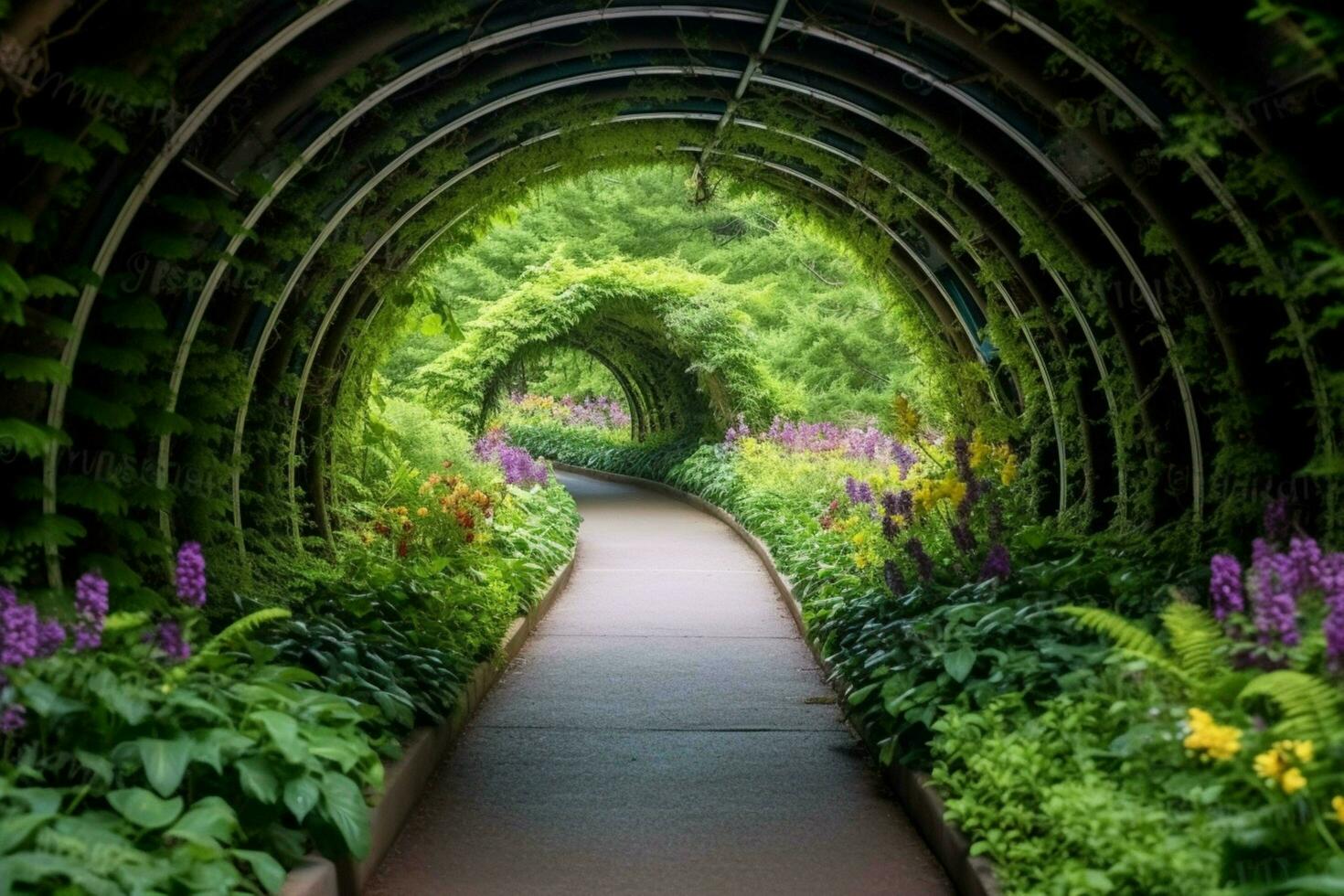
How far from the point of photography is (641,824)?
5.04 metres

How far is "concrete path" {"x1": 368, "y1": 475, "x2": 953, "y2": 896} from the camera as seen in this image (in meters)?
4.55

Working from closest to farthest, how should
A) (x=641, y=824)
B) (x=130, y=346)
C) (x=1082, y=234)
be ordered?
(x=641, y=824)
(x=130, y=346)
(x=1082, y=234)

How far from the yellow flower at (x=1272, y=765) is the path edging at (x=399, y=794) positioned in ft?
8.37

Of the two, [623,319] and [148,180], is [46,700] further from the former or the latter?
[623,319]

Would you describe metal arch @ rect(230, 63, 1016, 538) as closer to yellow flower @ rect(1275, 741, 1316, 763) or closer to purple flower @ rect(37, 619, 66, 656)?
purple flower @ rect(37, 619, 66, 656)

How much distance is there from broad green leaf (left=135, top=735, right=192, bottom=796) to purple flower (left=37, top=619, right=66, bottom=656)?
349mm

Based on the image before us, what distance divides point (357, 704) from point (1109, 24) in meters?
3.91

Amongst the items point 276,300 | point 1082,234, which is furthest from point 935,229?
point 276,300

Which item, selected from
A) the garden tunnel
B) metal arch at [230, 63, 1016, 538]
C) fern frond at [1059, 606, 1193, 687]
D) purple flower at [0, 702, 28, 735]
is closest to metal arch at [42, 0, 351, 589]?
the garden tunnel

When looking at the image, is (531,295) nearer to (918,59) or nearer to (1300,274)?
(918,59)

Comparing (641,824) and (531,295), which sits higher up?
(531,295)

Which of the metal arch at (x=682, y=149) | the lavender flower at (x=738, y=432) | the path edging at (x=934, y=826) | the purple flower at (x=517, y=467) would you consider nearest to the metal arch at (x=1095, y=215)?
the metal arch at (x=682, y=149)

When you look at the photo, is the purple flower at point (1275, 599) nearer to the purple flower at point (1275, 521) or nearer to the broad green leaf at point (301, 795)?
the purple flower at point (1275, 521)

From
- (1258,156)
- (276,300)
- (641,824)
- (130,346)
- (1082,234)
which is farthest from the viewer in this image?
(1082,234)
